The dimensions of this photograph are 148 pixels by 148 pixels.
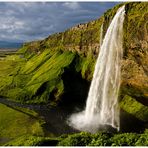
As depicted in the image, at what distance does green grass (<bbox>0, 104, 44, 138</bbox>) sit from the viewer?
4853cm

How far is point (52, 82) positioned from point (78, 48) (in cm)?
2139

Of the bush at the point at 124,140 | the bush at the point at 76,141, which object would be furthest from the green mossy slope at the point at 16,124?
the bush at the point at 124,140

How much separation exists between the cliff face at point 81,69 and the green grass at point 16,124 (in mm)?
12761

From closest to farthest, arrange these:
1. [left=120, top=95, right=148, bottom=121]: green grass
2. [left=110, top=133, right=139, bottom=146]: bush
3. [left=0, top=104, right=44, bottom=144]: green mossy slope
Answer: [left=110, top=133, right=139, bottom=146]: bush < [left=0, top=104, right=44, bottom=144]: green mossy slope < [left=120, top=95, right=148, bottom=121]: green grass

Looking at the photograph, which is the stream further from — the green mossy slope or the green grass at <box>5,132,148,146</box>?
the green grass at <box>5,132,148,146</box>

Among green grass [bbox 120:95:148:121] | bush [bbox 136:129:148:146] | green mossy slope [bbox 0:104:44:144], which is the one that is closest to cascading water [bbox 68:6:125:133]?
green grass [bbox 120:95:148:121]

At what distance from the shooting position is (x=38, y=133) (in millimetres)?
48625

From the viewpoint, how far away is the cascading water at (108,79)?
5825 cm

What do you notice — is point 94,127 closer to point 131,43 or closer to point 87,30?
point 131,43

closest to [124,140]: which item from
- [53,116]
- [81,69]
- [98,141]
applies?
[98,141]

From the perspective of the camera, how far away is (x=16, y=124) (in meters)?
53.2

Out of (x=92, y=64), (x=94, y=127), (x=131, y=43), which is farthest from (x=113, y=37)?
(x=92, y=64)

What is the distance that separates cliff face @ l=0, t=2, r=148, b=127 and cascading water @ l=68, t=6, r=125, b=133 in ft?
5.63

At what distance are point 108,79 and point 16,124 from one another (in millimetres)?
16518
